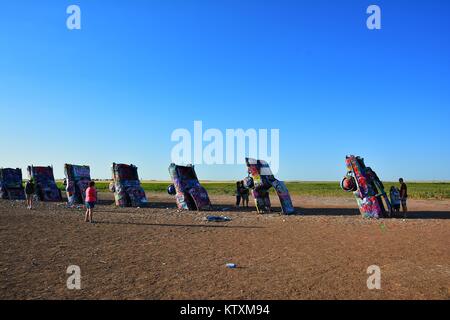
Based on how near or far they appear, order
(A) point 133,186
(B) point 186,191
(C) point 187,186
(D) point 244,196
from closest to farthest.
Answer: (B) point 186,191
(C) point 187,186
(D) point 244,196
(A) point 133,186

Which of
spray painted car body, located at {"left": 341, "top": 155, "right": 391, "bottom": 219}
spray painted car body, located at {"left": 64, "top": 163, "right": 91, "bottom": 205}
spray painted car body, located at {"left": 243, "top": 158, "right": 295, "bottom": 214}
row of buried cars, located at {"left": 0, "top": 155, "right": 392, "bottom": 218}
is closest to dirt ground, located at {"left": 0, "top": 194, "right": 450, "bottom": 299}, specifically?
spray painted car body, located at {"left": 341, "top": 155, "right": 391, "bottom": 219}

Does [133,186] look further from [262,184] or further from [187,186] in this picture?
[262,184]

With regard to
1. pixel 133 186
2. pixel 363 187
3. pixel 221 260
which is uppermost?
pixel 363 187

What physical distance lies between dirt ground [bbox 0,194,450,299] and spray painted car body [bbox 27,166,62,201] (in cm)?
1650

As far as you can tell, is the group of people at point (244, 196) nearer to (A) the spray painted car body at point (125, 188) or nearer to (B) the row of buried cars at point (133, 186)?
(B) the row of buried cars at point (133, 186)

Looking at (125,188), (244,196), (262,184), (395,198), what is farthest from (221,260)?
(125,188)

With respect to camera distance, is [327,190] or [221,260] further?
[327,190]

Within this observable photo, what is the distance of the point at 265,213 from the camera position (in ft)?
79.4

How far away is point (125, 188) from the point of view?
2930 cm

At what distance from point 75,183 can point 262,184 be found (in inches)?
635
